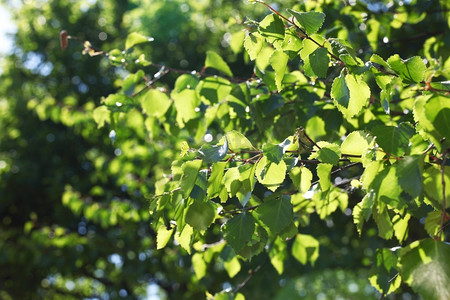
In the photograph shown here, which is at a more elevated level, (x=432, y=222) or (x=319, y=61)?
(x=319, y=61)

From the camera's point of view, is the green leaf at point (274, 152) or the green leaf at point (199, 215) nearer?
the green leaf at point (274, 152)

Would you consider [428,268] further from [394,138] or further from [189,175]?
[189,175]

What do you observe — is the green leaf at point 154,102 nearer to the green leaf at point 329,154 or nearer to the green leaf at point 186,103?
the green leaf at point 186,103

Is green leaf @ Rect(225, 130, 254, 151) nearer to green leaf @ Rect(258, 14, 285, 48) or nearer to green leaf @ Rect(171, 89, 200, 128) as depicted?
green leaf @ Rect(258, 14, 285, 48)

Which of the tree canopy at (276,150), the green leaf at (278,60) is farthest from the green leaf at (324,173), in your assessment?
the green leaf at (278,60)

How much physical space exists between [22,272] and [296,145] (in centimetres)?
→ 856

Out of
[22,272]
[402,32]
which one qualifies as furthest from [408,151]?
[22,272]

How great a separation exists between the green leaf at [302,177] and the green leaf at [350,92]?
227mm

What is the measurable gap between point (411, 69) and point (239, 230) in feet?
2.33

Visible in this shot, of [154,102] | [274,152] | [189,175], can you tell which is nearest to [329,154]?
[274,152]

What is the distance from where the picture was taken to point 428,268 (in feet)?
3.95

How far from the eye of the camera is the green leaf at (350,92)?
5.28 feet

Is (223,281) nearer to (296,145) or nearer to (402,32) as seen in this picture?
(402,32)

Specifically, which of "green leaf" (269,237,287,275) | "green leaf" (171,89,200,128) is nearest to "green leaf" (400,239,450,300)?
"green leaf" (171,89,200,128)
